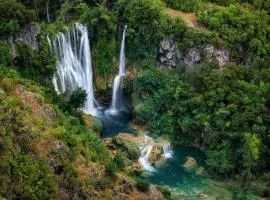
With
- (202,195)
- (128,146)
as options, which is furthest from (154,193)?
(128,146)

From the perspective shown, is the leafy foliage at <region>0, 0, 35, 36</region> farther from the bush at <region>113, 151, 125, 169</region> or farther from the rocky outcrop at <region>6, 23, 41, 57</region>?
the bush at <region>113, 151, 125, 169</region>

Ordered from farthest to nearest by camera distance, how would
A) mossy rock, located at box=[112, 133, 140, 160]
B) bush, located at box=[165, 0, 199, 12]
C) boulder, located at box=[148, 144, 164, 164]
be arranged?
bush, located at box=[165, 0, 199, 12] < boulder, located at box=[148, 144, 164, 164] < mossy rock, located at box=[112, 133, 140, 160]

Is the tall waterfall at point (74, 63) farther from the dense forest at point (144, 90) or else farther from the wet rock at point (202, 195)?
the wet rock at point (202, 195)

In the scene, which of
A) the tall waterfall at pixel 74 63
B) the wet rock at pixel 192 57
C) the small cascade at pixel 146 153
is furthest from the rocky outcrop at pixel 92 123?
the wet rock at pixel 192 57

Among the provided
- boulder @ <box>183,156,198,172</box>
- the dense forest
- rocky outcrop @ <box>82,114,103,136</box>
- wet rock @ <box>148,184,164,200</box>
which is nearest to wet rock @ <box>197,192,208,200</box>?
the dense forest

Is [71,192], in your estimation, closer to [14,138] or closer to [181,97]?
[14,138]

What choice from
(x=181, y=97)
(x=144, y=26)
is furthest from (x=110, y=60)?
(x=181, y=97)
